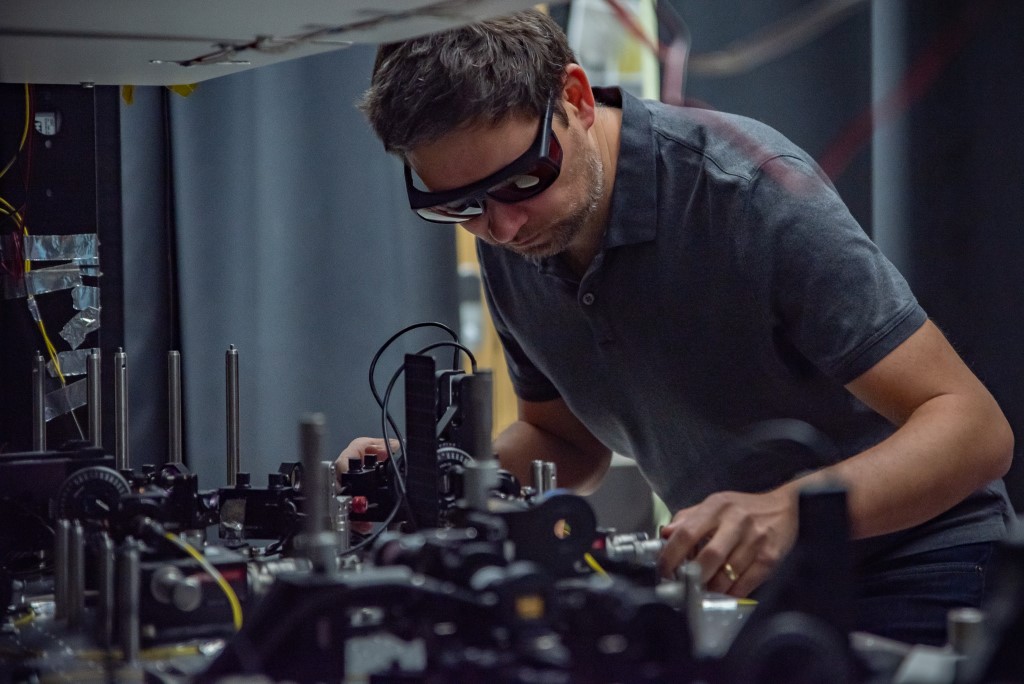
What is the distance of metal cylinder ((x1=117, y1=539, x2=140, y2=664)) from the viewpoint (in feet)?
3.47

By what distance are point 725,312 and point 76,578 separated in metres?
0.92

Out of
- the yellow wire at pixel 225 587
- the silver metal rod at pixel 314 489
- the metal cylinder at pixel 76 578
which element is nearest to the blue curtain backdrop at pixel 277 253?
the metal cylinder at pixel 76 578

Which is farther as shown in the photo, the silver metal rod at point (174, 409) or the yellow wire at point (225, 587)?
the silver metal rod at point (174, 409)

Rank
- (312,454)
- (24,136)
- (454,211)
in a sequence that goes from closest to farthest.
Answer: (312,454) → (454,211) → (24,136)

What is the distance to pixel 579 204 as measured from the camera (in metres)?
1.70

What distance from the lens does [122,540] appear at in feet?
4.14

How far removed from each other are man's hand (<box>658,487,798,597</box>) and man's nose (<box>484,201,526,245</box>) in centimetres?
48

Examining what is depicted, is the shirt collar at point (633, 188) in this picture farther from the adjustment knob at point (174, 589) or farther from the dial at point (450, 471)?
the adjustment knob at point (174, 589)

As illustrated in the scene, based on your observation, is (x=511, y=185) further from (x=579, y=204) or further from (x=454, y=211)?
(x=579, y=204)

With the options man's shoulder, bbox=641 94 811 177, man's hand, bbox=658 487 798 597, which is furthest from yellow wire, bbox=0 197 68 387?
man's hand, bbox=658 487 798 597

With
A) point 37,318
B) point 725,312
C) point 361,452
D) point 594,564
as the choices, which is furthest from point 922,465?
point 37,318

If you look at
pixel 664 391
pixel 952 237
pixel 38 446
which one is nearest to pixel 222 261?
pixel 38 446

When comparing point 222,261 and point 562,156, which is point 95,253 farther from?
point 222,261

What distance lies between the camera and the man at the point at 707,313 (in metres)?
1.47
